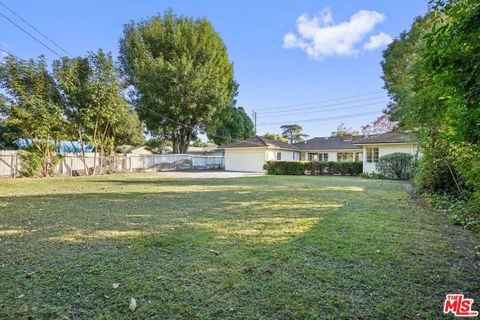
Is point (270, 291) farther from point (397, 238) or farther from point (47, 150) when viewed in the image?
point (47, 150)

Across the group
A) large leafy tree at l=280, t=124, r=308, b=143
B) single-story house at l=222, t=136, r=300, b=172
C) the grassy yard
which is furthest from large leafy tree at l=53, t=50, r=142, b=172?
large leafy tree at l=280, t=124, r=308, b=143

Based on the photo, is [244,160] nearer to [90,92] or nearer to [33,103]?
[90,92]

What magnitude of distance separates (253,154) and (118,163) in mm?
12261

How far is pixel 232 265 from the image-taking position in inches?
119

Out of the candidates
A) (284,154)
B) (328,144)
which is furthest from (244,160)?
(328,144)

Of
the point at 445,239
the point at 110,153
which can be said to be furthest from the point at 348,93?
the point at 445,239

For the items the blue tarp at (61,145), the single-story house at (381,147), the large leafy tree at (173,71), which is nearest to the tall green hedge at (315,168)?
the single-story house at (381,147)

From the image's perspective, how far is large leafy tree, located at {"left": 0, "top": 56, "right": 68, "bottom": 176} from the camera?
1446cm

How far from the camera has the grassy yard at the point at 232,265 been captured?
86.0 inches

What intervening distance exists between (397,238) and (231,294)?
9.57 feet

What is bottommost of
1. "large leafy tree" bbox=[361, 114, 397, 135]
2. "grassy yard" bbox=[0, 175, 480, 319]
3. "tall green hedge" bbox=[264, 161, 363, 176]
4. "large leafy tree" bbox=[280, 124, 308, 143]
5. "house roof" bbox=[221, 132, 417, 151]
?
"grassy yard" bbox=[0, 175, 480, 319]

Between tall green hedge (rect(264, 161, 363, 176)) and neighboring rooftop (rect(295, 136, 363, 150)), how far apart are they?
8431 millimetres

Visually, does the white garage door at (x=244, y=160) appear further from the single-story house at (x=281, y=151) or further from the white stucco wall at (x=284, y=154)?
the white stucco wall at (x=284, y=154)

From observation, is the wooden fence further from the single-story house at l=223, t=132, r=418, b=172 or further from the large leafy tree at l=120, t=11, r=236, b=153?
the large leafy tree at l=120, t=11, r=236, b=153
